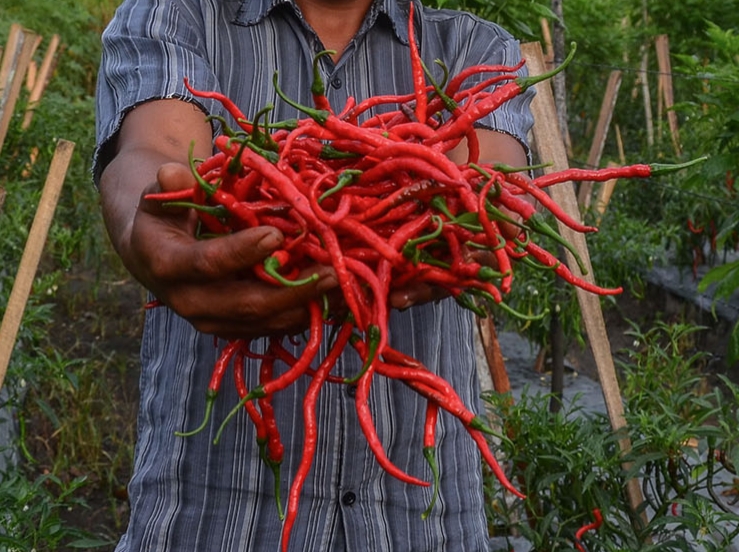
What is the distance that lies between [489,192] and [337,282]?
0.20 metres

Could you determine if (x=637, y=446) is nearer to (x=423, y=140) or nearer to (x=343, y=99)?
(x=343, y=99)

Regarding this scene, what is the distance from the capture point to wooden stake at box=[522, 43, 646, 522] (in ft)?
8.21

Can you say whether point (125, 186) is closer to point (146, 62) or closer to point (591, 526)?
point (146, 62)

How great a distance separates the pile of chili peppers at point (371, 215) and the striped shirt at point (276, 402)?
1.32 feet

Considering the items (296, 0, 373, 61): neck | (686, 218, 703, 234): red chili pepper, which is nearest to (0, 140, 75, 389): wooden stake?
(296, 0, 373, 61): neck

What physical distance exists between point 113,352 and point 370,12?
3.10 meters

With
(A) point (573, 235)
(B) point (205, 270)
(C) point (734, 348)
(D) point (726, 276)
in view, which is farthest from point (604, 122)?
(B) point (205, 270)

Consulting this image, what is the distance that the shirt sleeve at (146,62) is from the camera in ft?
5.19

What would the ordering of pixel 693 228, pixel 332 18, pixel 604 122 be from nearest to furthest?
pixel 332 18, pixel 604 122, pixel 693 228

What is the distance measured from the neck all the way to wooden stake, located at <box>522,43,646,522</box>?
781 millimetres

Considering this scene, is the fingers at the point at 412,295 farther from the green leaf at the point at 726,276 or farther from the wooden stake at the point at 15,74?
the wooden stake at the point at 15,74

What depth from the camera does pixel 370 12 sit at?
1831mm

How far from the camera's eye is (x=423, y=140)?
1.27 m

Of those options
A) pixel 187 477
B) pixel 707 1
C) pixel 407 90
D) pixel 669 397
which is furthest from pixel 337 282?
pixel 707 1
